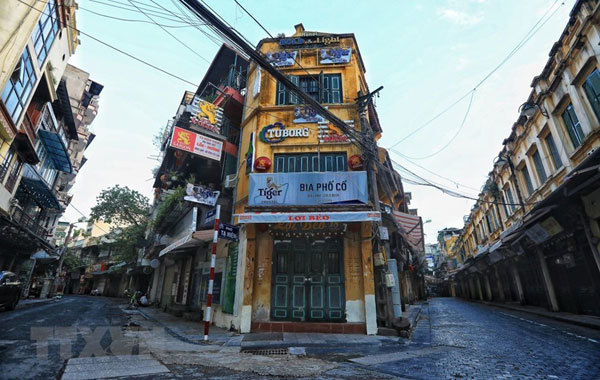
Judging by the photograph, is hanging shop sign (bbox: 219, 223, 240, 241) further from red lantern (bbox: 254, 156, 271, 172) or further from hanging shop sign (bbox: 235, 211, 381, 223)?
red lantern (bbox: 254, 156, 271, 172)

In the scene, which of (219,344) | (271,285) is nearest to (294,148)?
(271,285)

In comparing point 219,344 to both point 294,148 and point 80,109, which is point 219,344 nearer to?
point 294,148

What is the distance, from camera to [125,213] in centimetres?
2902

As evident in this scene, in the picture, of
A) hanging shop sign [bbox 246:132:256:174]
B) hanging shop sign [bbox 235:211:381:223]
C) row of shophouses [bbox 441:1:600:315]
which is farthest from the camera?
hanging shop sign [bbox 246:132:256:174]

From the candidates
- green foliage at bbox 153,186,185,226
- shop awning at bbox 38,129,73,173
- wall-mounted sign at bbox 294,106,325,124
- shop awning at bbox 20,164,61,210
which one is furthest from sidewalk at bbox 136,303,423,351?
shop awning at bbox 38,129,73,173

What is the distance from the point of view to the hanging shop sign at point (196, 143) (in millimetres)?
11927

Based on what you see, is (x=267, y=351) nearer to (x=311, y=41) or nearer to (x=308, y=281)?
(x=308, y=281)

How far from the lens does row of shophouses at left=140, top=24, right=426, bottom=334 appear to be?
9.52m

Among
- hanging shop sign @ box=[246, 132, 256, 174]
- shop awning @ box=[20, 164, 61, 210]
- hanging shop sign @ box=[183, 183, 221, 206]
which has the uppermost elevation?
shop awning @ box=[20, 164, 61, 210]

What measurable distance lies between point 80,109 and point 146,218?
16.2 m

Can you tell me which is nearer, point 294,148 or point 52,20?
point 294,148

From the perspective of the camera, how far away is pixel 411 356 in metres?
5.82

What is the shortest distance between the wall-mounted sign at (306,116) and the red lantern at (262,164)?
227 centimetres

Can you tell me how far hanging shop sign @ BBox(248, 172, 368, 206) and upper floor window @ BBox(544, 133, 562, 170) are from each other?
392 inches
